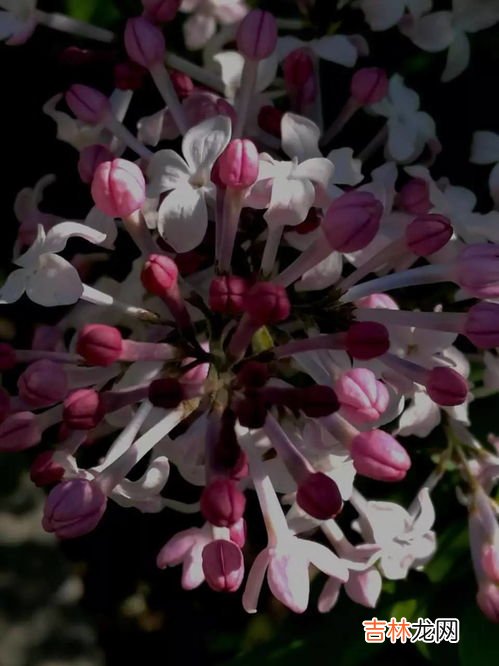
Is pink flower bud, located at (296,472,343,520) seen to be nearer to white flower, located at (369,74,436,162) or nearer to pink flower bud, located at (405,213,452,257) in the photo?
pink flower bud, located at (405,213,452,257)

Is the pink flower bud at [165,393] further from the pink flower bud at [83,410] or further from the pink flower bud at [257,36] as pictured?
the pink flower bud at [257,36]

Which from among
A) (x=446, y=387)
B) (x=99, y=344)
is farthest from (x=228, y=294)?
(x=446, y=387)

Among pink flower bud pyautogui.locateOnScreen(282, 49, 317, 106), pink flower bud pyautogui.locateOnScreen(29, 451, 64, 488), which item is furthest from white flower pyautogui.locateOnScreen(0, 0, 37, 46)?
pink flower bud pyautogui.locateOnScreen(29, 451, 64, 488)

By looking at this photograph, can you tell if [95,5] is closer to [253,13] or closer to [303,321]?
[253,13]

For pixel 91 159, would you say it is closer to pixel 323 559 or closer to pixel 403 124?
pixel 403 124

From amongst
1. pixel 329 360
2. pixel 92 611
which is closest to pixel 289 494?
pixel 329 360

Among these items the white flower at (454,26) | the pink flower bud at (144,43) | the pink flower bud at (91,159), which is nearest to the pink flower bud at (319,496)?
the pink flower bud at (91,159)
